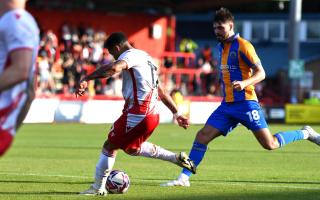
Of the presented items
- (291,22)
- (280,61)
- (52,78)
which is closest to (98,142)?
(52,78)

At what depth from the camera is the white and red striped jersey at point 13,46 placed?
20.0ft

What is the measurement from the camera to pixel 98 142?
21578 mm

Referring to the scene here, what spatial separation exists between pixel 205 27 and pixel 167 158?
172 ft

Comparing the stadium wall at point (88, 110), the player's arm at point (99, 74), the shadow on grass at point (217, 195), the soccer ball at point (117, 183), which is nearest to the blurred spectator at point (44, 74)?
the stadium wall at point (88, 110)

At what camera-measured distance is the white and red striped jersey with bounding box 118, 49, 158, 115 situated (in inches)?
A: 394

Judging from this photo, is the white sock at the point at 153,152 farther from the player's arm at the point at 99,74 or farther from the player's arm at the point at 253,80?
the player's arm at the point at 99,74

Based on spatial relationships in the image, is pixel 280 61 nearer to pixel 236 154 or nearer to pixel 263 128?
pixel 236 154

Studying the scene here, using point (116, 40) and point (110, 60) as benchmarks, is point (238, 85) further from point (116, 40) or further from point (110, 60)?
point (110, 60)

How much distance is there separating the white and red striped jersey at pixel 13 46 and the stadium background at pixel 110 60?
78.7 ft

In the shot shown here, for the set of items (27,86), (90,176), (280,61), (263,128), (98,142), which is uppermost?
(27,86)

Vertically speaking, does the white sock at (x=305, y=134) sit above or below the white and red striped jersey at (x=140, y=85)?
below

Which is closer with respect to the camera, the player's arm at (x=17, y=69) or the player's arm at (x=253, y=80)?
the player's arm at (x=17, y=69)

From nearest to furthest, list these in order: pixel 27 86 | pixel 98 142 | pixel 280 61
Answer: pixel 27 86 → pixel 98 142 → pixel 280 61

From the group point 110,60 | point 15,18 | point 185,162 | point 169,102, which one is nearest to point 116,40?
point 169,102
